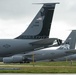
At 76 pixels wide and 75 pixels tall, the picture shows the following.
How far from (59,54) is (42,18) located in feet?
88.0

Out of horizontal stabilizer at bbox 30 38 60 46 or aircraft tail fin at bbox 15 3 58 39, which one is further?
aircraft tail fin at bbox 15 3 58 39

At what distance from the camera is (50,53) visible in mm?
73062

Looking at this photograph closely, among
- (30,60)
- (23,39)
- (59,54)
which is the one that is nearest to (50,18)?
(23,39)

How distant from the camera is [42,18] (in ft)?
153

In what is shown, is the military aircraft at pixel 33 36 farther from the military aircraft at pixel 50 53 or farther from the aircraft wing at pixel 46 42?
the military aircraft at pixel 50 53

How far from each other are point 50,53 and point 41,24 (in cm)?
2741

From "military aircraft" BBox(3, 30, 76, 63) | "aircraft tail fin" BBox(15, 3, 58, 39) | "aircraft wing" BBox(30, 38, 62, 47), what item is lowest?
"military aircraft" BBox(3, 30, 76, 63)

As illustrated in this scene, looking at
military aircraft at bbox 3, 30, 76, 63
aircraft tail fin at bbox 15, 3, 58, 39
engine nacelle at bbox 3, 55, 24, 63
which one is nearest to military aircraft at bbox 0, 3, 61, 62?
aircraft tail fin at bbox 15, 3, 58, 39

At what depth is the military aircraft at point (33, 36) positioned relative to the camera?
45844 millimetres

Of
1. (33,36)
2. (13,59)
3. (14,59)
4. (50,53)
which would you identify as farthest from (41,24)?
(50,53)

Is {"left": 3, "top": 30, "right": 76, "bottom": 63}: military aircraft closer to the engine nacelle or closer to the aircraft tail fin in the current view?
the engine nacelle

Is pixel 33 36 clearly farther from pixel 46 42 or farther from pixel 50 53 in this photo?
pixel 50 53

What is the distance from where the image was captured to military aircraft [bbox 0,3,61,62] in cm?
4584

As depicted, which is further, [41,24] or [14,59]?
Result: [14,59]
